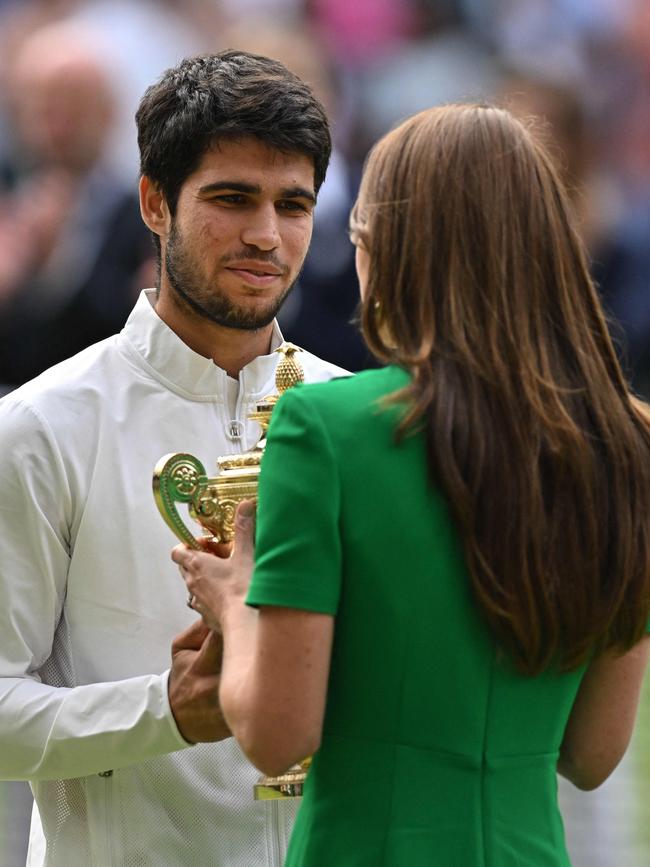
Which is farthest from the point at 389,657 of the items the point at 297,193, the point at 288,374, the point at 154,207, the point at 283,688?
the point at 154,207

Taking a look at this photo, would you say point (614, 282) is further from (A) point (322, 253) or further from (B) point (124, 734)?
(B) point (124, 734)

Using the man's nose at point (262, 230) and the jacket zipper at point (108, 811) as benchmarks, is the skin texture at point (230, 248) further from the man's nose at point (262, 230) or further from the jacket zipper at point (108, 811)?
the jacket zipper at point (108, 811)

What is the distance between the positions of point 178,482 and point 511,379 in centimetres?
49

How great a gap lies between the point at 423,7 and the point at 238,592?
477cm

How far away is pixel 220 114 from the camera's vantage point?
2.30 metres

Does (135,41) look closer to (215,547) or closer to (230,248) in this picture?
(230,248)

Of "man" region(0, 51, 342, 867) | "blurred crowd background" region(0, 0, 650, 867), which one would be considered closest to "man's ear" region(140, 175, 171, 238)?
"man" region(0, 51, 342, 867)

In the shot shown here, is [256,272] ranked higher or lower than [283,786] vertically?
higher

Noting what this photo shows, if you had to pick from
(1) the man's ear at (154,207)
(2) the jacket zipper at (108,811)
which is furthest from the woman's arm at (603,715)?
(1) the man's ear at (154,207)

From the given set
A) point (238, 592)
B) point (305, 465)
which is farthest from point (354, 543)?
point (238, 592)

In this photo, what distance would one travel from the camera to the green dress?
1.59 meters

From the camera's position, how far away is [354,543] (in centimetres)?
160

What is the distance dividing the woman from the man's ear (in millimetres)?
760

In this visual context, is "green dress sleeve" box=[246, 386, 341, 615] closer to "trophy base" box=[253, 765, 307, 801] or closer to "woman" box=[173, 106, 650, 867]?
"woman" box=[173, 106, 650, 867]
